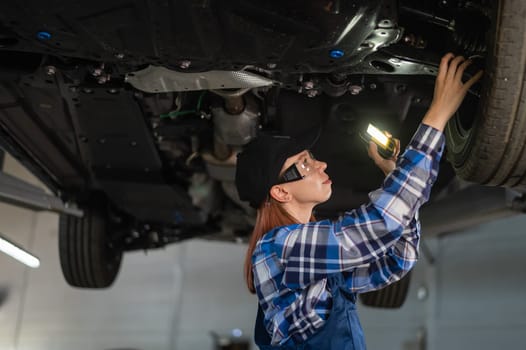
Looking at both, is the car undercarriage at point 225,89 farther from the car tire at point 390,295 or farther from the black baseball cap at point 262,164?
the car tire at point 390,295

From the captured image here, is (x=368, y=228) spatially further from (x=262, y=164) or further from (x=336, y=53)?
(x=336, y=53)

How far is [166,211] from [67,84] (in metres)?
1.30

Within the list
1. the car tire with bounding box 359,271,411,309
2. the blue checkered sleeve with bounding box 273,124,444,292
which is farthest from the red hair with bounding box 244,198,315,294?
the car tire with bounding box 359,271,411,309

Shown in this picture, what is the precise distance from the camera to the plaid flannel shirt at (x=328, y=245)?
143 centimetres

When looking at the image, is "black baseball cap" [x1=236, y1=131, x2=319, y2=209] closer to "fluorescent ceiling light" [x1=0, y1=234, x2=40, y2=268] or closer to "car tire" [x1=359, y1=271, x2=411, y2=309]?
"fluorescent ceiling light" [x1=0, y1=234, x2=40, y2=268]

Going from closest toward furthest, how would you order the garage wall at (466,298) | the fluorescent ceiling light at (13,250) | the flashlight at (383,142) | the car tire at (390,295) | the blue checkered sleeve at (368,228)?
the blue checkered sleeve at (368,228)
the flashlight at (383,142)
the fluorescent ceiling light at (13,250)
the car tire at (390,295)
the garage wall at (466,298)

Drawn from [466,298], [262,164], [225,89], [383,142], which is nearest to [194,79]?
[225,89]

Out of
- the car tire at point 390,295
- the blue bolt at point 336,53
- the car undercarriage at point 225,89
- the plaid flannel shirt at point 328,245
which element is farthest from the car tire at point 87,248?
the plaid flannel shirt at point 328,245

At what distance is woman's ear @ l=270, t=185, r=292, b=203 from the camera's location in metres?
1.68

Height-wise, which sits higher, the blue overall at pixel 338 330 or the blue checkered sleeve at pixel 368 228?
the blue checkered sleeve at pixel 368 228

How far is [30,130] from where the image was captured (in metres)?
2.89

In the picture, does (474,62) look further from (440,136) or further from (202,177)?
(202,177)

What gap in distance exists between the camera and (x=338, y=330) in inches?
59.6

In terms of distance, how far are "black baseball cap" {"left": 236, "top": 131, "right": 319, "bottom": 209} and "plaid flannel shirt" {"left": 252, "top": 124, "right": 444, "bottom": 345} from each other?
0.14 metres
